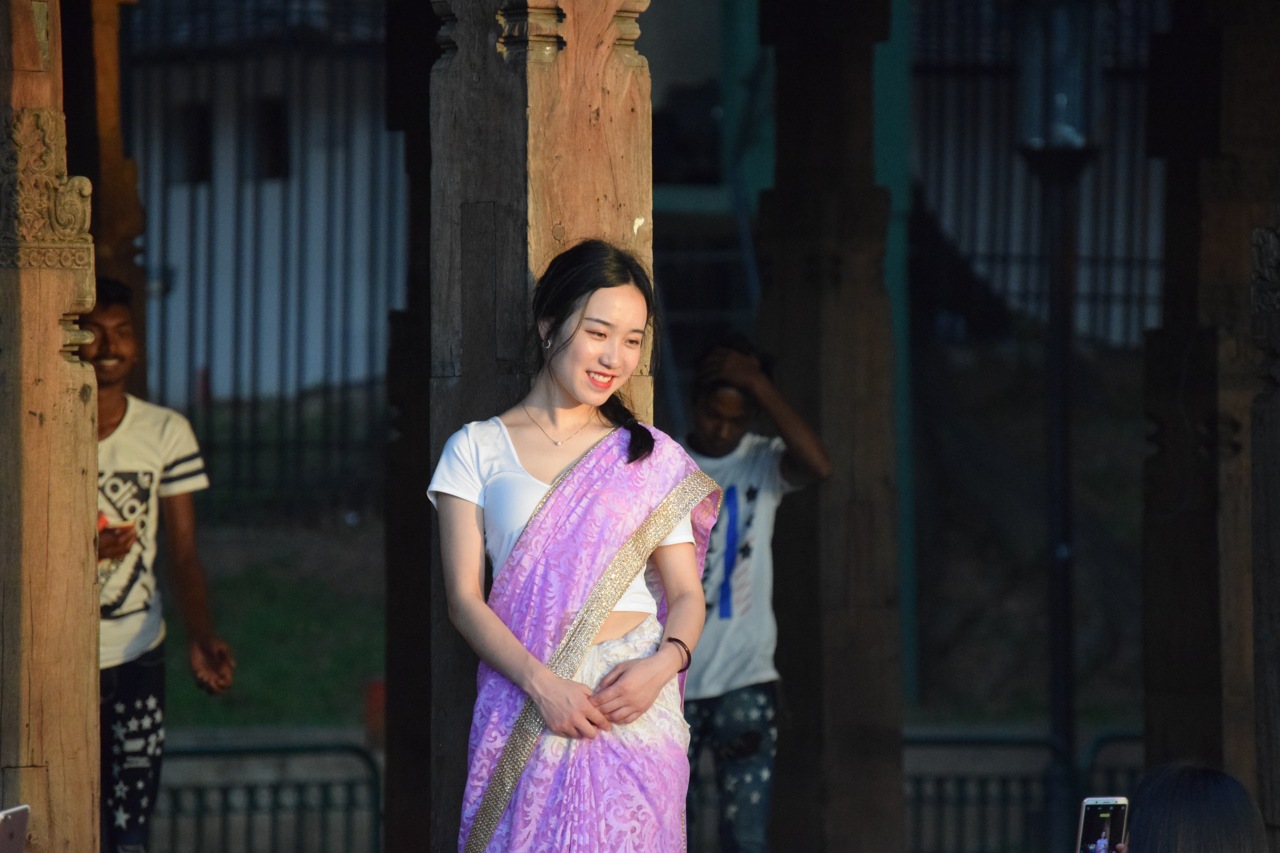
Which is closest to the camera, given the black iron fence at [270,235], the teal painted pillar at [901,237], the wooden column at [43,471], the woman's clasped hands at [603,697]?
the woman's clasped hands at [603,697]

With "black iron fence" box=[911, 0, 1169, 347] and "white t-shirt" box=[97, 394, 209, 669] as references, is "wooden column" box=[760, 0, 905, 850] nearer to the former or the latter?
"white t-shirt" box=[97, 394, 209, 669]

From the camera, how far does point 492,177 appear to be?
433cm

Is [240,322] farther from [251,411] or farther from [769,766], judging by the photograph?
[769,766]

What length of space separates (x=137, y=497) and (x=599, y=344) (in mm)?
2424

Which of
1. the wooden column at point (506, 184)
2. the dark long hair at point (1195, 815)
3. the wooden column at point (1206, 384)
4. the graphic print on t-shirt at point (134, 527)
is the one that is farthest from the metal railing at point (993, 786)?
the dark long hair at point (1195, 815)

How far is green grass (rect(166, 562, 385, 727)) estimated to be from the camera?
1291cm

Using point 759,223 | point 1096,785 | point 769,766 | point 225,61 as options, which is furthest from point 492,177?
point 225,61

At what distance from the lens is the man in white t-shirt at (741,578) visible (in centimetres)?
627

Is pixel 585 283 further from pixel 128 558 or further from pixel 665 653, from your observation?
pixel 128 558

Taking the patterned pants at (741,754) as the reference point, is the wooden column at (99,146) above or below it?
above

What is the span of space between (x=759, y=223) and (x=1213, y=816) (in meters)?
4.44

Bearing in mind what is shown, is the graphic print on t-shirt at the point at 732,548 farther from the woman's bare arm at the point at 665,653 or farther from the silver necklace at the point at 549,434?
the silver necklace at the point at 549,434

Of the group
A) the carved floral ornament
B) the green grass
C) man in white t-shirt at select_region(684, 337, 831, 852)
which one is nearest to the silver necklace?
the carved floral ornament

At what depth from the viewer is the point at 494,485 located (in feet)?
13.2
